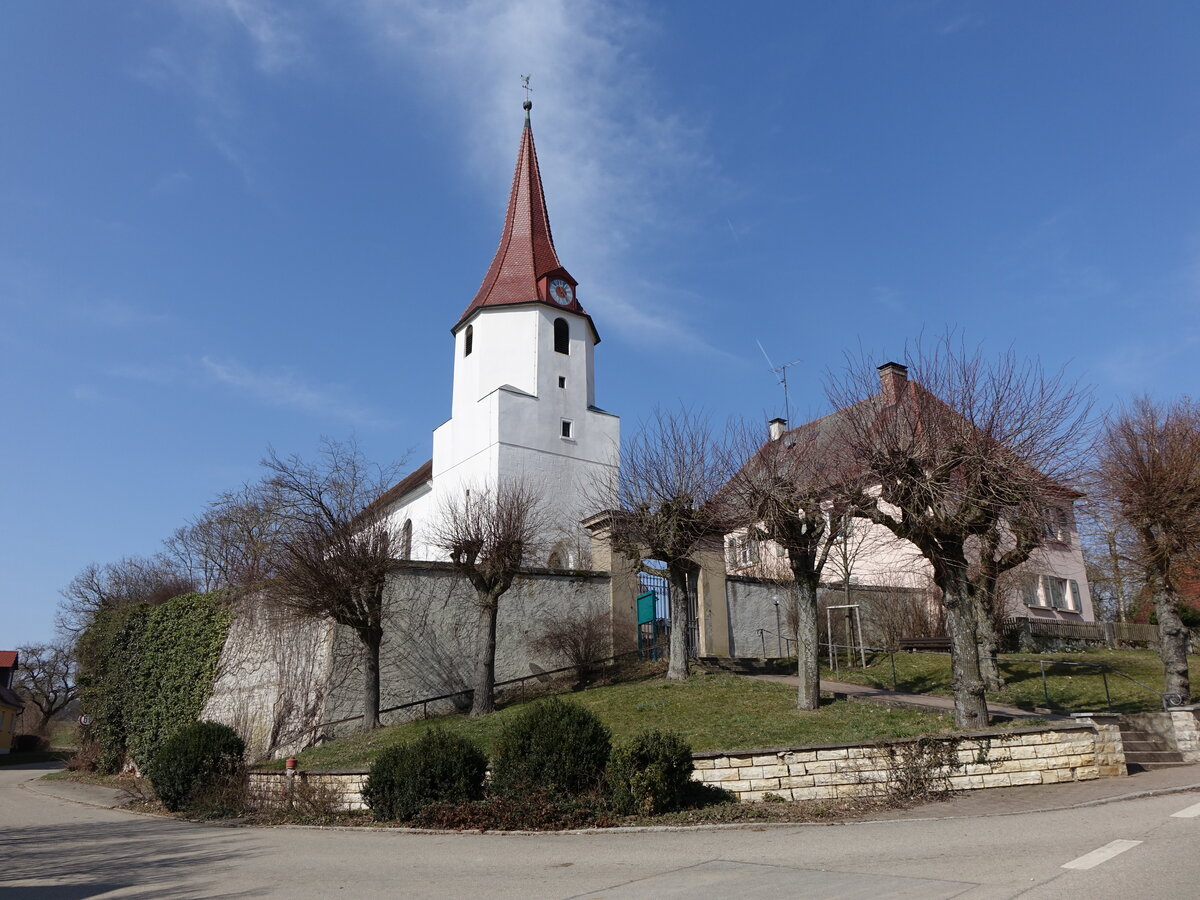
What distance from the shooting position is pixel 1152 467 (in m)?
19.1

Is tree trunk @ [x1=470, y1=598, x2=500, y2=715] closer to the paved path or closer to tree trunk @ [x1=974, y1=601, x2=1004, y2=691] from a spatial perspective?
the paved path

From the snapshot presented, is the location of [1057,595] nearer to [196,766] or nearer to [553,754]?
[553,754]

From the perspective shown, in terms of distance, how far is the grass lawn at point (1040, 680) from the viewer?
730 inches

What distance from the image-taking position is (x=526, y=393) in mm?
33688

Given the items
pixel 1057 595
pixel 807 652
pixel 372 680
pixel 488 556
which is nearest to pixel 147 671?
pixel 372 680

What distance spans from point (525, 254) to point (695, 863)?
32.5 meters

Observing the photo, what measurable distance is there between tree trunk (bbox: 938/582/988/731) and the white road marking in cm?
557

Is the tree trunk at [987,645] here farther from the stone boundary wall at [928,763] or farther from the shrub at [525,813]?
the shrub at [525,813]

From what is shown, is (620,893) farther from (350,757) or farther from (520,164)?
(520,164)

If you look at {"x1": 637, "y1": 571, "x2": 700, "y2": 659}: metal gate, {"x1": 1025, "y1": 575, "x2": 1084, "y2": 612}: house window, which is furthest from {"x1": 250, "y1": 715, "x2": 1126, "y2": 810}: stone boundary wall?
{"x1": 1025, "y1": 575, "x2": 1084, "y2": 612}: house window

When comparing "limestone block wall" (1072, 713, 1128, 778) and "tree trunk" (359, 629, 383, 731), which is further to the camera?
"tree trunk" (359, 629, 383, 731)

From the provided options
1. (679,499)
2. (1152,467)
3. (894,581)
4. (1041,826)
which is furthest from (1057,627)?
(1041,826)

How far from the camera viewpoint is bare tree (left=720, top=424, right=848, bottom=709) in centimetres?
1563

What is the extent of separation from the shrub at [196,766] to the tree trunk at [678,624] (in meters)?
9.01
